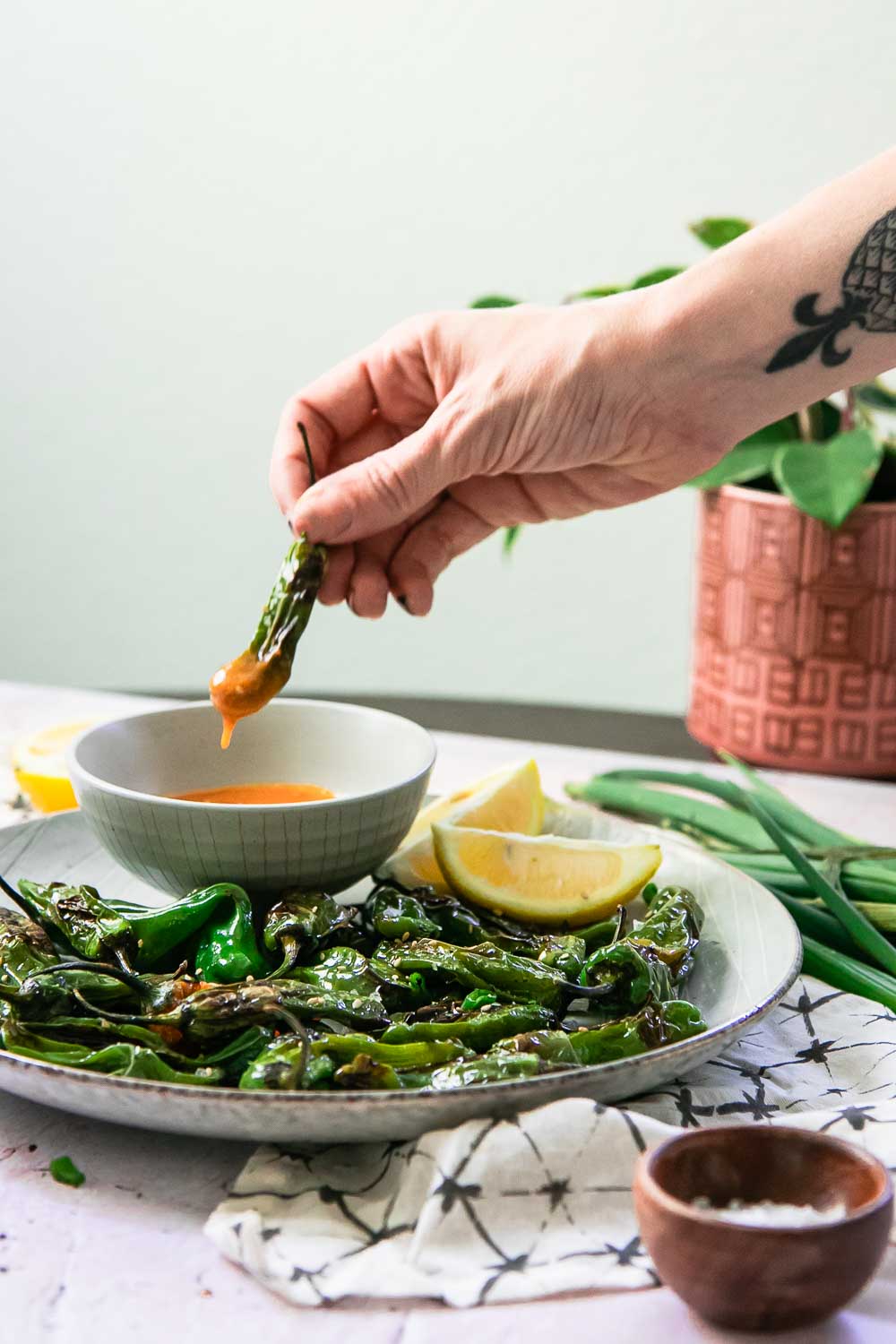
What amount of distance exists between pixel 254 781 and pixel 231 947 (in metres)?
0.45

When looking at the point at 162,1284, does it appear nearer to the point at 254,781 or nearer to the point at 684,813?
the point at 254,781

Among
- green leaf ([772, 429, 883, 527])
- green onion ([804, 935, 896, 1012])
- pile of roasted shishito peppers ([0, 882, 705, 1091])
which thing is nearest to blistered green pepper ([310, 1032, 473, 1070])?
pile of roasted shishito peppers ([0, 882, 705, 1091])

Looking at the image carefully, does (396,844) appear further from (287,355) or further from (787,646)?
(287,355)

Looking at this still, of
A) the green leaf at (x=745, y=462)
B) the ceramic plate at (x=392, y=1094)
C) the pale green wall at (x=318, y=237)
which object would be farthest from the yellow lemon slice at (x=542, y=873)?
the pale green wall at (x=318, y=237)

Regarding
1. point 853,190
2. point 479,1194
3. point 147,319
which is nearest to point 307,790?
point 479,1194

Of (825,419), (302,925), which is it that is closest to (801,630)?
(825,419)

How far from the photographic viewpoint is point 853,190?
4.80 ft

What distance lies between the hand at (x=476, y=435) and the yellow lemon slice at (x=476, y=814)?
0.99ft

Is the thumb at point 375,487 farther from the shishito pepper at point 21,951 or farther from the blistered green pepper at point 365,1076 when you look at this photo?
the blistered green pepper at point 365,1076

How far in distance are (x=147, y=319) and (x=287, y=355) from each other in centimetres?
50

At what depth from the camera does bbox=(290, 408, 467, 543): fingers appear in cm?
163

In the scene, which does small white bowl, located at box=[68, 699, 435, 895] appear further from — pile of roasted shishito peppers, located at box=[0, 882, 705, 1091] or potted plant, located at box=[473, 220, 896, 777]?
potted plant, located at box=[473, 220, 896, 777]

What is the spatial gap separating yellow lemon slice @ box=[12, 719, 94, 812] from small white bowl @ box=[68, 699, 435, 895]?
259 millimetres

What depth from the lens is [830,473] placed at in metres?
2.12
